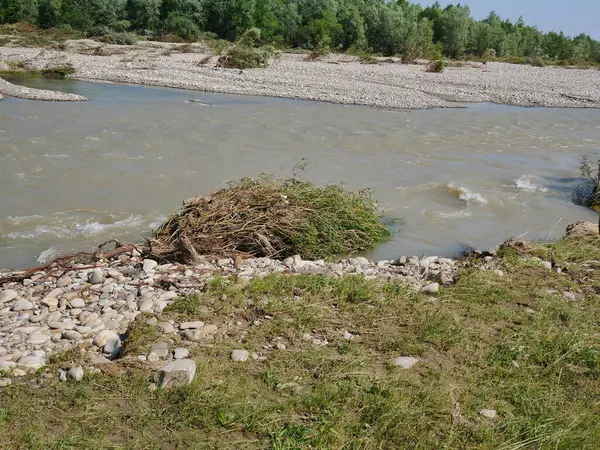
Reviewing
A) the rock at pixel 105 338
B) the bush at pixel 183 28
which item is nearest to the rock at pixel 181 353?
the rock at pixel 105 338

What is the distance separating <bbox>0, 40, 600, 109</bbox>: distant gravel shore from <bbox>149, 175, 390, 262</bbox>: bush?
61.8 ft

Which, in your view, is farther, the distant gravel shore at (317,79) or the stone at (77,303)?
the distant gravel shore at (317,79)

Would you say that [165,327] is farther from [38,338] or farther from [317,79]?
[317,79]

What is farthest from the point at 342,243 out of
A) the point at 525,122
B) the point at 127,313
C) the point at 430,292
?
the point at 525,122

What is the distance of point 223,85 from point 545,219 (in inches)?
838

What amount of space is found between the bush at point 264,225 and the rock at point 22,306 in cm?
200

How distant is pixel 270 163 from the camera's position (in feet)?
51.2

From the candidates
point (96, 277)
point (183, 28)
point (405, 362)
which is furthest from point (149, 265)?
point (183, 28)

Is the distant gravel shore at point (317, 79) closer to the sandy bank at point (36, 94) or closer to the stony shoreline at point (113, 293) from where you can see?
the sandy bank at point (36, 94)

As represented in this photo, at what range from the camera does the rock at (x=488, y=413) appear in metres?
4.63

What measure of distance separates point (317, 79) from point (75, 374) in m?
31.4

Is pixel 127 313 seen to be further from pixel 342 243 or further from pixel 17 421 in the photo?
pixel 342 243

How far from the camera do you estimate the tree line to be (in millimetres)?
56281

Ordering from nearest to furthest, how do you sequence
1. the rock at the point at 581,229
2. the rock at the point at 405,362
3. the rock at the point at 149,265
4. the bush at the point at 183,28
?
the rock at the point at 405,362 → the rock at the point at 149,265 → the rock at the point at 581,229 → the bush at the point at 183,28
